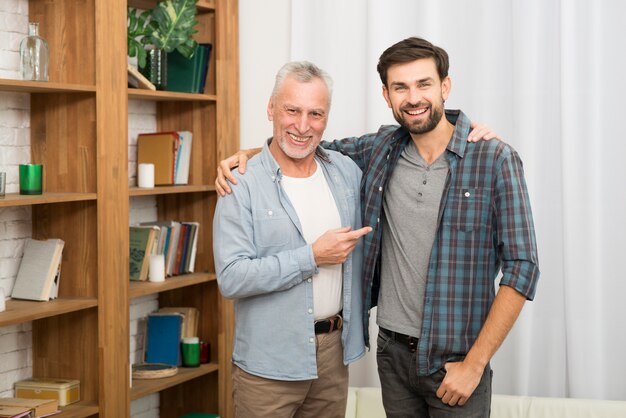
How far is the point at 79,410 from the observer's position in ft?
10.6

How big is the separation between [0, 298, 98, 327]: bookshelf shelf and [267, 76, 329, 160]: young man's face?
1.20 metres

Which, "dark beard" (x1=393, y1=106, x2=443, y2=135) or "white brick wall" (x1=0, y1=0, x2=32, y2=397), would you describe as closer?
"dark beard" (x1=393, y1=106, x2=443, y2=135)

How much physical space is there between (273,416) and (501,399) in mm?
1322

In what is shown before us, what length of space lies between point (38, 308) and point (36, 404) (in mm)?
357

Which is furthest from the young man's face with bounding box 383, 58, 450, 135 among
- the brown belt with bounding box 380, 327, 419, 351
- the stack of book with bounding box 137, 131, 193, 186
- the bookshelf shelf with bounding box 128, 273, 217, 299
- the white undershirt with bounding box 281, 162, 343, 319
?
the stack of book with bounding box 137, 131, 193, 186

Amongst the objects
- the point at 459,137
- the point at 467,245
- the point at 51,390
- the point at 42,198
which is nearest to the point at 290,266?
the point at 467,245

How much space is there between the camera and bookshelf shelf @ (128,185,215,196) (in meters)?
3.53

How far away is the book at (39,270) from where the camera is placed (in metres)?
3.21

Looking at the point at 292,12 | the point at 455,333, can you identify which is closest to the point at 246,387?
the point at 455,333

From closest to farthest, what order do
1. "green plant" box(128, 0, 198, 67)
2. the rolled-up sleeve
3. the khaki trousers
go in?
the rolled-up sleeve < the khaki trousers < "green plant" box(128, 0, 198, 67)

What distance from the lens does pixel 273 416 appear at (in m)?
2.42

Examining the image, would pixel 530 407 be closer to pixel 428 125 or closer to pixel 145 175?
pixel 428 125

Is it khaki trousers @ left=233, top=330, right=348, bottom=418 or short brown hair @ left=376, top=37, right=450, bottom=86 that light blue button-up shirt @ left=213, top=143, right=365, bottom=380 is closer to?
khaki trousers @ left=233, top=330, right=348, bottom=418

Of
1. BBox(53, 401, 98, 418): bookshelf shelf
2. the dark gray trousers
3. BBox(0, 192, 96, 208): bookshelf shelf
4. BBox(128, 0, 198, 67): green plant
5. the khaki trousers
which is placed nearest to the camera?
the dark gray trousers
